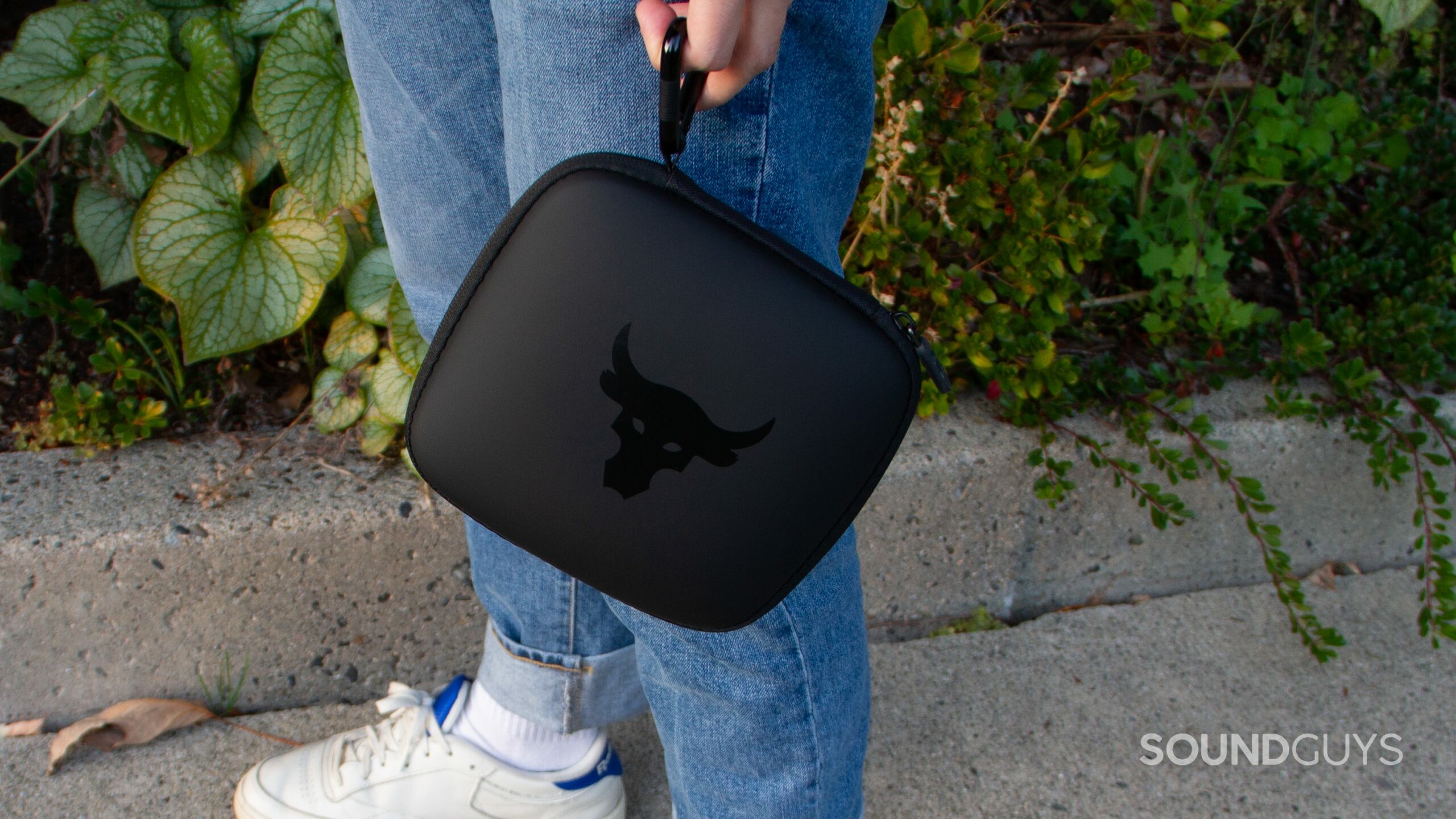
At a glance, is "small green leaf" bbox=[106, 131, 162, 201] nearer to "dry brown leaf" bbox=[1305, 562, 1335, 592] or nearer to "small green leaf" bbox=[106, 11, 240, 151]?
"small green leaf" bbox=[106, 11, 240, 151]

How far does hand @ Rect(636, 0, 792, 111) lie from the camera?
468mm

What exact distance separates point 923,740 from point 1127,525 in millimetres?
542

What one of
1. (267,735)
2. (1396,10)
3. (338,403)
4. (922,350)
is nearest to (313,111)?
(338,403)

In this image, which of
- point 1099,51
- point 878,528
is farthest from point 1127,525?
point 1099,51

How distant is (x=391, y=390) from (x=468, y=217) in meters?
0.57

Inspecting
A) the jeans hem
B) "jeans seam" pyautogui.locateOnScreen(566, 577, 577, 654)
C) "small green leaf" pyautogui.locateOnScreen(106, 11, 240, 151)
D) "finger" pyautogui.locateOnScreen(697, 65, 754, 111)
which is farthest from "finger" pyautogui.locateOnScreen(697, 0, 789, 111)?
"small green leaf" pyautogui.locateOnScreen(106, 11, 240, 151)

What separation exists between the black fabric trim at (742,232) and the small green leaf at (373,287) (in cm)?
74

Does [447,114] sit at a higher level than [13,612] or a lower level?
higher

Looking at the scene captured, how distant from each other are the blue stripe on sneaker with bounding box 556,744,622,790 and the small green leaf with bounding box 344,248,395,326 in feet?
2.35

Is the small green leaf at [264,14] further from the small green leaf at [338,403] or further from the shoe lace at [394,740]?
the shoe lace at [394,740]

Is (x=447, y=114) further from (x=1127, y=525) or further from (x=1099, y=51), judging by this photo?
(x=1099, y=51)

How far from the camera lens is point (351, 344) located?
138 cm

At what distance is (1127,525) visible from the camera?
1.52m

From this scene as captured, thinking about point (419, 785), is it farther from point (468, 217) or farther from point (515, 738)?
point (468, 217)
